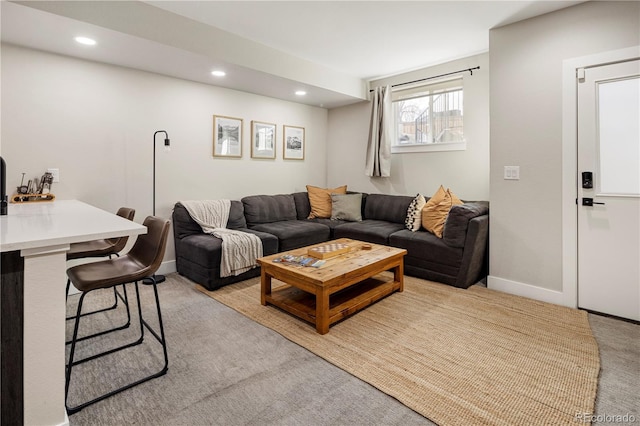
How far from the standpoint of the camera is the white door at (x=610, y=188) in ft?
8.35

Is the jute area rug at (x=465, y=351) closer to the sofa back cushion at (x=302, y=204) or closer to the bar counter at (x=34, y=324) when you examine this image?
the bar counter at (x=34, y=324)

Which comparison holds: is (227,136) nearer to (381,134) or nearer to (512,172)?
Answer: (381,134)

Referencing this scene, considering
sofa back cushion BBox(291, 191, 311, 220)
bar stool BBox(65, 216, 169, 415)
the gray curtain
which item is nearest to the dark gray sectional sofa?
sofa back cushion BBox(291, 191, 311, 220)

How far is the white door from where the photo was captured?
254 cm

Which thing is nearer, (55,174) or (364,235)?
(55,174)

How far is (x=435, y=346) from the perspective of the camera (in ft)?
7.29

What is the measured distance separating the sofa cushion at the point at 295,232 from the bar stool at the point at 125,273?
1.95 metres

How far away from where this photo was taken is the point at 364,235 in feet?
13.4

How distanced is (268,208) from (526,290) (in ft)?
10.2

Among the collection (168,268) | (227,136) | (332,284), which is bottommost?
(168,268)

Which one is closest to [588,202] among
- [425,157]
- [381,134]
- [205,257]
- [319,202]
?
[425,157]

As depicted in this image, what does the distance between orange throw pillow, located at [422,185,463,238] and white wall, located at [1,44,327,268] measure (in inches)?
92.7

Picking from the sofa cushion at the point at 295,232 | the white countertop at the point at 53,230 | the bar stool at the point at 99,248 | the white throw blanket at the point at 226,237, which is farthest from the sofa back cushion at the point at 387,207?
the white countertop at the point at 53,230

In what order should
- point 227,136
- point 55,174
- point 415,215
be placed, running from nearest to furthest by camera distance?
point 55,174 < point 415,215 < point 227,136
